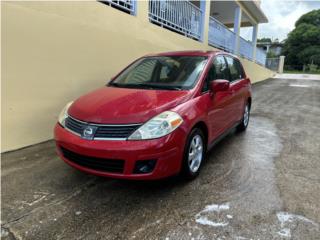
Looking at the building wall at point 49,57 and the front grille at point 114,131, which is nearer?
the front grille at point 114,131

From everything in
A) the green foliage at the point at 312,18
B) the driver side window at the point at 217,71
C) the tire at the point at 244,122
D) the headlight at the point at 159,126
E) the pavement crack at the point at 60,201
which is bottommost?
the pavement crack at the point at 60,201

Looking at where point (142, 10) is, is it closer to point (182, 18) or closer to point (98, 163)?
point (182, 18)

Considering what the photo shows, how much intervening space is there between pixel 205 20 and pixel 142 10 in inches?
174

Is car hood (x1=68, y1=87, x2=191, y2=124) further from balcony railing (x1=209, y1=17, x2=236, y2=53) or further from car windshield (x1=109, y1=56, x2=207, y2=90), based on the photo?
balcony railing (x1=209, y1=17, x2=236, y2=53)

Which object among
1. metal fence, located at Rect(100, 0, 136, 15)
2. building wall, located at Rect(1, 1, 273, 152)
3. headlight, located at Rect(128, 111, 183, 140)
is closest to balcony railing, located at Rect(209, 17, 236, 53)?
metal fence, located at Rect(100, 0, 136, 15)

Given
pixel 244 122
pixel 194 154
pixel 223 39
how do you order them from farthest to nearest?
pixel 223 39 → pixel 244 122 → pixel 194 154

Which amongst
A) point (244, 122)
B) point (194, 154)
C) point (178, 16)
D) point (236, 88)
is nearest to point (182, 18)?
point (178, 16)

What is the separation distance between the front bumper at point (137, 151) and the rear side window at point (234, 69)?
233 centimetres

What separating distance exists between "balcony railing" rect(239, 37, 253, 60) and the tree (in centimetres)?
2661

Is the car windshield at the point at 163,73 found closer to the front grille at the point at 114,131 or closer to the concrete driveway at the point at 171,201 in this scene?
the front grille at the point at 114,131

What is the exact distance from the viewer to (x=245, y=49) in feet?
51.9

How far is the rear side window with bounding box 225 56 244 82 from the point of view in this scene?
452 centimetres

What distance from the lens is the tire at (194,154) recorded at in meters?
2.83

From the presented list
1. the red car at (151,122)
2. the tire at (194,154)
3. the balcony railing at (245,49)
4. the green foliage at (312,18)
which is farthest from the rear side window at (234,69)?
the green foliage at (312,18)
